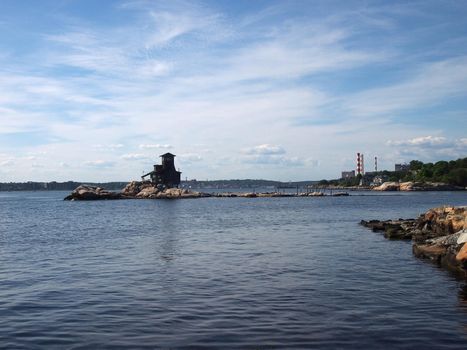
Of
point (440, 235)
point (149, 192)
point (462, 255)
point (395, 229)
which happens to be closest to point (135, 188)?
point (149, 192)

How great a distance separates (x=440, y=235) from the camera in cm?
3688

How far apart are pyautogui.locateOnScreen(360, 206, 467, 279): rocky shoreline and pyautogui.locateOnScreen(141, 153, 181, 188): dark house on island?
291ft

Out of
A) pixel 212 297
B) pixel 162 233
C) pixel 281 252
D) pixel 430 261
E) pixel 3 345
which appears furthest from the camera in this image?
pixel 162 233

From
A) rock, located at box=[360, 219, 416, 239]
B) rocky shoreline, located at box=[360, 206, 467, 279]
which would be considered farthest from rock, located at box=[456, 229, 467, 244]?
rock, located at box=[360, 219, 416, 239]

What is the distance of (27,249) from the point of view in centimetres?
3578

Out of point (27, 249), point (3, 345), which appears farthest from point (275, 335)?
point (27, 249)

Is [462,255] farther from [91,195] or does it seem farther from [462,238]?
[91,195]

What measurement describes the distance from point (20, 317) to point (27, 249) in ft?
67.3

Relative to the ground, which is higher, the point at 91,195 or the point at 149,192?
the point at 149,192

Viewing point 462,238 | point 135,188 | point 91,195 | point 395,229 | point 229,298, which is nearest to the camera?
point 229,298

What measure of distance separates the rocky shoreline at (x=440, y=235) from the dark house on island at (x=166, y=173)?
88570mm

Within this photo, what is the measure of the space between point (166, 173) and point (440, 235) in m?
108

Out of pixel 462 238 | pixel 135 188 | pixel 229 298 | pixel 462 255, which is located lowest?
pixel 229 298

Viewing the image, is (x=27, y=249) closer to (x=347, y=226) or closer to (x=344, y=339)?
(x=344, y=339)
